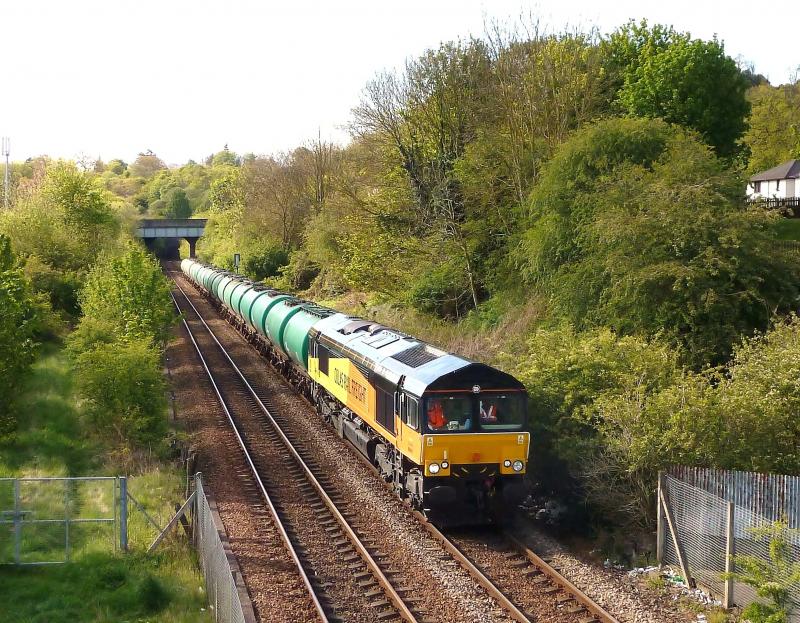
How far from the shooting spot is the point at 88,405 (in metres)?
21.9

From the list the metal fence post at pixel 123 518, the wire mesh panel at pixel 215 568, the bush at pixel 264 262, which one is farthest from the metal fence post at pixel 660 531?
the bush at pixel 264 262

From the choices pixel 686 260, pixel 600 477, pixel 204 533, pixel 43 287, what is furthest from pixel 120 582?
pixel 43 287

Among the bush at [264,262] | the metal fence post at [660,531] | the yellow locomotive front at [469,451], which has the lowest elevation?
the metal fence post at [660,531]

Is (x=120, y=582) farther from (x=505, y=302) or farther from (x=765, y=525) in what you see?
(x=505, y=302)

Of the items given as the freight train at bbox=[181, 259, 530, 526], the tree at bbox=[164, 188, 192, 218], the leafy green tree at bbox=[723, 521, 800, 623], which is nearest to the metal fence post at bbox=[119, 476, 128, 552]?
the freight train at bbox=[181, 259, 530, 526]

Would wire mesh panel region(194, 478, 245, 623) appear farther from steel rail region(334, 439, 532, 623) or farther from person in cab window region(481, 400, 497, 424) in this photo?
person in cab window region(481, 400, 497, 424)

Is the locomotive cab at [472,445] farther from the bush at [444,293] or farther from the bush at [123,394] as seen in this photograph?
the bush at [444,293]

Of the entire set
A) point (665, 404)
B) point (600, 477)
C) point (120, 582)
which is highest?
point (665, 404)

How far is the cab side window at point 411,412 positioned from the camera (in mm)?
14918

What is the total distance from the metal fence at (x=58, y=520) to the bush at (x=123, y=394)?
2267 mm

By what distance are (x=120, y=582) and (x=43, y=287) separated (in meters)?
31.0

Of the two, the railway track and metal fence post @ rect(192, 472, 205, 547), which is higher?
metal fence post @ rect(192, 472, 205, 547)

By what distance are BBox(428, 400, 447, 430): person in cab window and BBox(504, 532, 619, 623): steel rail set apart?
98.7 inches

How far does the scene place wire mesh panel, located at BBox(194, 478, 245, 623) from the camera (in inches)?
407
